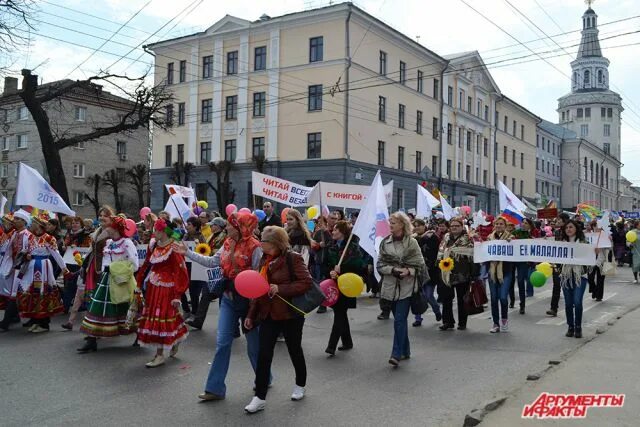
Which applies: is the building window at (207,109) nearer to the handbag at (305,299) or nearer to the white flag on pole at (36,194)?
the white flag on pole at (36,194)

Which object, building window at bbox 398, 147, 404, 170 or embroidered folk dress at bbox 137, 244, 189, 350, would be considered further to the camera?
building window at bbox 398, 147, 404, 170

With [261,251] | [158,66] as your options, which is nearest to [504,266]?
[261,251]

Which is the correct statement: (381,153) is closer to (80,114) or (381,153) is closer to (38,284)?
(80,114)

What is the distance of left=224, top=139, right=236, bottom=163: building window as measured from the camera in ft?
139

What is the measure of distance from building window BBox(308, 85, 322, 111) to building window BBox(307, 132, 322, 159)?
1.67m

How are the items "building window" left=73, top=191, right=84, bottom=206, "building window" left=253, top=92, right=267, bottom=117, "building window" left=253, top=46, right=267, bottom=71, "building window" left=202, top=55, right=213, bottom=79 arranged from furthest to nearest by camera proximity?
"building window" left=73, top=191, right=84, bottom=206
"building window" left=202, top=55, right=213, bottom=79
"building window" left=253, top=46, right=267, bottom=71
"building window" left=253, top=92, right=267, bottom=117

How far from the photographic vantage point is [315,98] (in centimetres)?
3941

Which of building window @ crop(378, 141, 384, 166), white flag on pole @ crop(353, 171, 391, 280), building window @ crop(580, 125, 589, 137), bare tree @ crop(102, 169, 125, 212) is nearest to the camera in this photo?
white flag on pole @ crop(353, 171, 391, 280)

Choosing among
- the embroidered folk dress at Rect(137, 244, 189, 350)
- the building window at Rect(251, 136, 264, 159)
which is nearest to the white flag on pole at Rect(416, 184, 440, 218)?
the embroidered folk dress at Rect(137, 244, 189, 350)

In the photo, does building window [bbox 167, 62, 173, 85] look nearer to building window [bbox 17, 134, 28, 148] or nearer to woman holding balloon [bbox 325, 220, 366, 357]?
building window [bbox 17, 134, 28, 148]

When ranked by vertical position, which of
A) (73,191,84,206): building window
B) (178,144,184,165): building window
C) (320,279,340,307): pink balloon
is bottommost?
(320,279,340,307): pink balloon

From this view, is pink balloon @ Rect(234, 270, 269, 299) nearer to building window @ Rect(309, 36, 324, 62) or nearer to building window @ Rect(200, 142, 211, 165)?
building window @ Rect(309, 36, 324, 62)

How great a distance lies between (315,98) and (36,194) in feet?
96.2

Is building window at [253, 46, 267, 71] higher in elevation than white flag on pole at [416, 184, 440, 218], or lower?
higher
